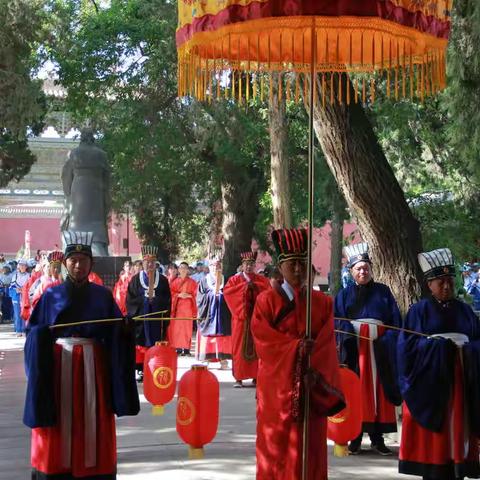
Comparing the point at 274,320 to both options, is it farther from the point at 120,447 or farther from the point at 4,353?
the point at 4,353

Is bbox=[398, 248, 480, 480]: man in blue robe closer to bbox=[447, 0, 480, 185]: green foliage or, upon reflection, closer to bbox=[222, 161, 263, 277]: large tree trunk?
bbox=[447, 0, 480, 185]: green foliage

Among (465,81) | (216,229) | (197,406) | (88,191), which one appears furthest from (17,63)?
(197,406)

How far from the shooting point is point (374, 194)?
35.9ft

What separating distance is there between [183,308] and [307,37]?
12.6m

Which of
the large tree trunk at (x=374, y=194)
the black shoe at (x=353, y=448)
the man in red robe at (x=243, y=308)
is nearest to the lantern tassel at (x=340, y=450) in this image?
the black shoe at (x=353, y=448)

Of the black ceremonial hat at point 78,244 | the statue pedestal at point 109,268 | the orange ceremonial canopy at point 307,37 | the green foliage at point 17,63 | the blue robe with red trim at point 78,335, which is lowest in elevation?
the blue robe with red trim at point 78,335

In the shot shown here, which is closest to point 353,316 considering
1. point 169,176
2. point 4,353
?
point 4,353

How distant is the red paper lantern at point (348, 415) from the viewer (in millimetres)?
8117

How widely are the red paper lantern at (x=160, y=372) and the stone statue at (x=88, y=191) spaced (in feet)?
41.4

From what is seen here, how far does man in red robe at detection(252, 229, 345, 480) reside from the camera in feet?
21.4

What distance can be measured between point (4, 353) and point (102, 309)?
13.4m

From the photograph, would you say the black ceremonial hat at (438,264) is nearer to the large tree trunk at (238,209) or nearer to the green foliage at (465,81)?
the green foliage at (465,81)

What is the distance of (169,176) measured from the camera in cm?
2748

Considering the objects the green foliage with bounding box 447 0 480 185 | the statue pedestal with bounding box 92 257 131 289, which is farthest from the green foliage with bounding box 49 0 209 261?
the green foliage with bounding box 447 0 480 185
